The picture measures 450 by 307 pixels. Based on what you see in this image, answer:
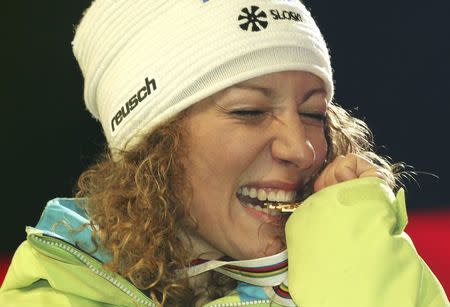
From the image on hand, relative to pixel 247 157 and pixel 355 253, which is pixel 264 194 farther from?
pixel 355 253

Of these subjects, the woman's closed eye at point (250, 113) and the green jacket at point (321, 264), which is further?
the woman's closed eye at point (250, 113)

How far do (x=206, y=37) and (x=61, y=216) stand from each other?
0.37 meters

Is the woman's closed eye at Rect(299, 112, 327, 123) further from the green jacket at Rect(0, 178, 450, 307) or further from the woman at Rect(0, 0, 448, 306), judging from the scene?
the green jacket at Rect(0, 178, 450, 307)

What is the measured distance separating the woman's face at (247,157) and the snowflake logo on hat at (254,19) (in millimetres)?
80

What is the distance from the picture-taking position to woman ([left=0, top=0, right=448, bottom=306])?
1.28m

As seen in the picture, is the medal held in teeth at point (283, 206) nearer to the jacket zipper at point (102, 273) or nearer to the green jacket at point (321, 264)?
the green jacket at point (321, 264)

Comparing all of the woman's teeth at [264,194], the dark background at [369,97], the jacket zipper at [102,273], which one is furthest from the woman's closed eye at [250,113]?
the dark background at [369,97]

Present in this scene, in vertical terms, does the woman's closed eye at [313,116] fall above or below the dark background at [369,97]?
below

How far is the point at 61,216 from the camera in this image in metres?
1.40

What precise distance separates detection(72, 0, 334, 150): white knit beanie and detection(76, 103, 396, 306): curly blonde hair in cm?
4

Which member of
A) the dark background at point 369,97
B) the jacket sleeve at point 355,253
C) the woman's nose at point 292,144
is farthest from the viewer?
the dark background at point 369,97

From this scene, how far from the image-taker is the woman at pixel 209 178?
4.19ft

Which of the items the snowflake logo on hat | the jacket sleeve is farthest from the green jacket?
the snowflake logo on hat

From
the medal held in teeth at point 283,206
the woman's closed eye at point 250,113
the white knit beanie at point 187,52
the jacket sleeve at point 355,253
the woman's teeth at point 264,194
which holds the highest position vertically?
the white knit beanie at point 187,52
